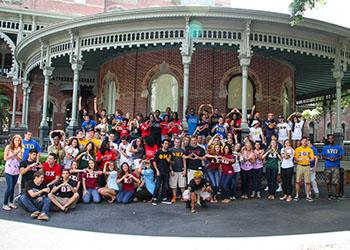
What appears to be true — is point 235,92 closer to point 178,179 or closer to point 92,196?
point 178,179

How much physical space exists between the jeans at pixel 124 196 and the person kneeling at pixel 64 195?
1169 mm

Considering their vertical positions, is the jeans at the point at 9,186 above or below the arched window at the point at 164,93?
below

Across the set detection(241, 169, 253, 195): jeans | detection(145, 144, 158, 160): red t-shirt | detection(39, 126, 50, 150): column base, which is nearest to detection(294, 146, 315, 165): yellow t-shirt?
detection(241, 169, 253, 195): jeans

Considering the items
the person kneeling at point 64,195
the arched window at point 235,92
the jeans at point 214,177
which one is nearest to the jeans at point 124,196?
the person kneeling at point 64,195

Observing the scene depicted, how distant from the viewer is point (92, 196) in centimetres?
902

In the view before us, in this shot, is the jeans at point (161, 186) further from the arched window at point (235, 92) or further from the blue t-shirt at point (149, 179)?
the arched window at point (235, 92)

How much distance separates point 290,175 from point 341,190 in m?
1.64

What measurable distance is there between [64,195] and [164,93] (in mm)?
8816

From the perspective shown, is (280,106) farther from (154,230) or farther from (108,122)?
(154,230)

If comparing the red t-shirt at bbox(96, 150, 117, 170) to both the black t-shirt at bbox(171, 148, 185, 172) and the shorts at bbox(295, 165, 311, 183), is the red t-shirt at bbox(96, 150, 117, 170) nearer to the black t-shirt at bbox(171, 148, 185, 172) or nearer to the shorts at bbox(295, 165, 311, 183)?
the black t-shirt at bbox(171, 148, 185, 172)

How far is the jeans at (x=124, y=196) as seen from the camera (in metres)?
9.00

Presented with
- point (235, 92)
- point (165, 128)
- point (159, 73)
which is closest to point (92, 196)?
point (165, 128)

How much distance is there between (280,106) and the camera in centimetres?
1708

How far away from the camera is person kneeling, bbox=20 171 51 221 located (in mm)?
7539
